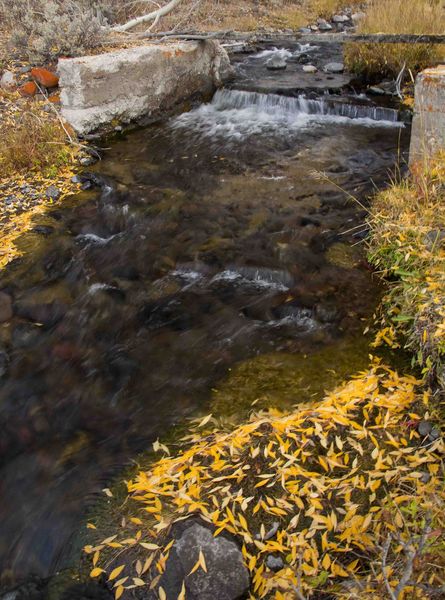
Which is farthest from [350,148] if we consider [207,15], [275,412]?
[207,15]

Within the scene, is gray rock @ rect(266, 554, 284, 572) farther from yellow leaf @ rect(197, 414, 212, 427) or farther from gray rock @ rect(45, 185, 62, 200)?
gray rock @ rect(45, 185, 62, 200)

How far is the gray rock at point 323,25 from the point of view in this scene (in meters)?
15.3

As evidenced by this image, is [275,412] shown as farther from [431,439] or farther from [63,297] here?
[63,297]

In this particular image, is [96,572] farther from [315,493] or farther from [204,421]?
[315,493]

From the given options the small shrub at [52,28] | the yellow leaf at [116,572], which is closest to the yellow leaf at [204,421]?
the yellow leaf at [116,572]

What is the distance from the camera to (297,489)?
115 inches

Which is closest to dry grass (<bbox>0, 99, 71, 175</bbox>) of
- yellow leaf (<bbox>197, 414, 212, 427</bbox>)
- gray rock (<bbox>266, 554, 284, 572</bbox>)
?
yellow leaf (<bbox>197, 414, 212, 427</bbox>)

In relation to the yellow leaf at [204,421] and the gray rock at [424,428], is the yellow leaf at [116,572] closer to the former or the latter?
the yellow leaf at [204,421]

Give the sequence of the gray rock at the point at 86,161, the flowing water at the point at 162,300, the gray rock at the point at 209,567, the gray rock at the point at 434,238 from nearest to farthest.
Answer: the gray rock at the point at 209,567 → the flowing water at the point at 162,300 → the gray rock at the point at 434,238 → the gray rock at the point at 86,161

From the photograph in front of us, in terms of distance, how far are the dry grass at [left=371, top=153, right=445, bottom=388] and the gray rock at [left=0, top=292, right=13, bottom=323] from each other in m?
3.59

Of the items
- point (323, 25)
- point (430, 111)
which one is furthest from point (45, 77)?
point (323, 25)

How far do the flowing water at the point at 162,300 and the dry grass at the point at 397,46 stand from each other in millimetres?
1925

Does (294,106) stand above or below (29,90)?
below

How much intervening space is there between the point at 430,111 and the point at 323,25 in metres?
12.7
